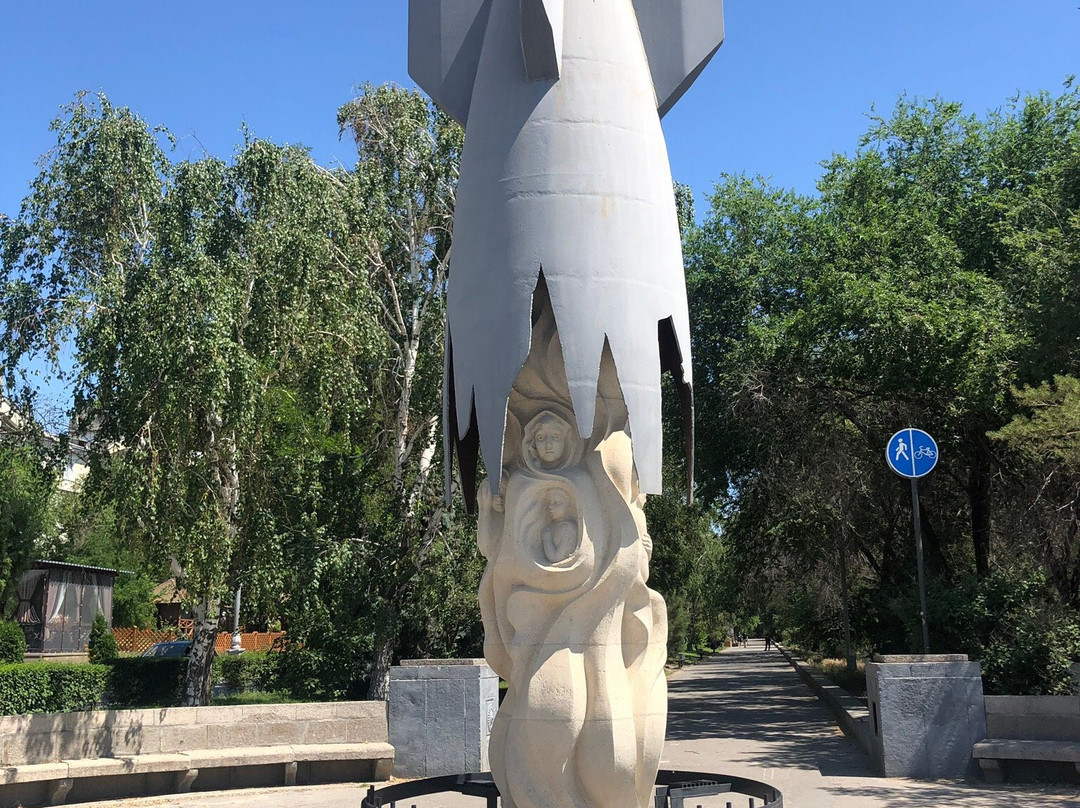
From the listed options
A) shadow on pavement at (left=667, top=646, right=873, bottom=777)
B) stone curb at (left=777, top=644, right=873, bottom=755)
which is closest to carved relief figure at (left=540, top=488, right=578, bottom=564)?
shadow on pavement at (left=667, top=646, right=873, bottom=777)

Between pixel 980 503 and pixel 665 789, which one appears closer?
pixel 665 789

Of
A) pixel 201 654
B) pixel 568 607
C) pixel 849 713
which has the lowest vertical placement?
pixel 849 713

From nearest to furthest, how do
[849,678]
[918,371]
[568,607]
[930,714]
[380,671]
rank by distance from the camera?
[568,607] < [930,714] < [918,371] < [380,671] < [849,678]

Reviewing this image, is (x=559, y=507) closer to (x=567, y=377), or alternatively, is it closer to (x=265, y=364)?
(x=567, y=377)

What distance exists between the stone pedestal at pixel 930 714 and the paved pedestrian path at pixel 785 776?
0.32 m

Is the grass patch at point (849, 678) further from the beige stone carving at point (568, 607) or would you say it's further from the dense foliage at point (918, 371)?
the beige stone carving at point (568, 607)

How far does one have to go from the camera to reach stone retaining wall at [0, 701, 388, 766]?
1118cm

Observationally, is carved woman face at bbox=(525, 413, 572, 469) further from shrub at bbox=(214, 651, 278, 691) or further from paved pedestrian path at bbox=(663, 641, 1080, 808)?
shrub at bbox=(214, 651, 278, 691)

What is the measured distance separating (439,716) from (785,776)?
13.3 ft

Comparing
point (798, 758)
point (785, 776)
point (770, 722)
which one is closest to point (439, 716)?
point (785, 776)

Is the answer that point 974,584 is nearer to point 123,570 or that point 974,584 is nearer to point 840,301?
point 840,301

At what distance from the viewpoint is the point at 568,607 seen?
6730 millimetres

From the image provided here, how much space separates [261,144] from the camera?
17.8m

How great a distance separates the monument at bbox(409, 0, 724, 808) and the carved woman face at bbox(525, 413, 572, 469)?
0.4 inches
